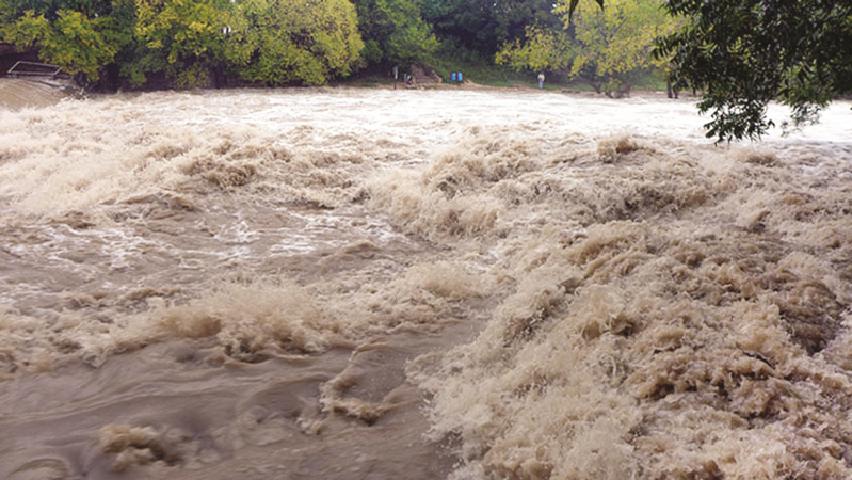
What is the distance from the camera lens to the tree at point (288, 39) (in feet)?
66.7

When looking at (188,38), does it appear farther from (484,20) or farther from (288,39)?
(484,20)

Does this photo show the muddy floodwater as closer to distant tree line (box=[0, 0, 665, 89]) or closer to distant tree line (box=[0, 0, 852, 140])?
distant tree line (box=[0, 0, 852, 140])

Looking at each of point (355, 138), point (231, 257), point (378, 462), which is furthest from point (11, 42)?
point (378, 462)

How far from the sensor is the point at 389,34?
24312 mm

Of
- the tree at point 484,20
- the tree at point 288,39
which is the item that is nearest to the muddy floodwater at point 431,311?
the tree at point 288,39

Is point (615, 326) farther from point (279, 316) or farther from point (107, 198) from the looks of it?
point (107, 198)

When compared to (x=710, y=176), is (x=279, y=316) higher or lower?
lower

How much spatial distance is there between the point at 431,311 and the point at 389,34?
21.5 metres

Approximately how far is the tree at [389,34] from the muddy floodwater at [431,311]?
16.0 meters

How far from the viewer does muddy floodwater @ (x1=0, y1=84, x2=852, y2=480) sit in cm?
297

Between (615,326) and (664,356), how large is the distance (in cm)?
48

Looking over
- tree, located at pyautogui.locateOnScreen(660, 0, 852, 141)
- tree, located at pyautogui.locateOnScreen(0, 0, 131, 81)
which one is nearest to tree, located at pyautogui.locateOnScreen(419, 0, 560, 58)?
tree, located at pyautogui.locateOnScreen(0, 0, 131, 81)

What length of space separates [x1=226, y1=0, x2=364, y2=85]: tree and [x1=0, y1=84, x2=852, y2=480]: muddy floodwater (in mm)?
12199

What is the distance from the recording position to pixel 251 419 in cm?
335
